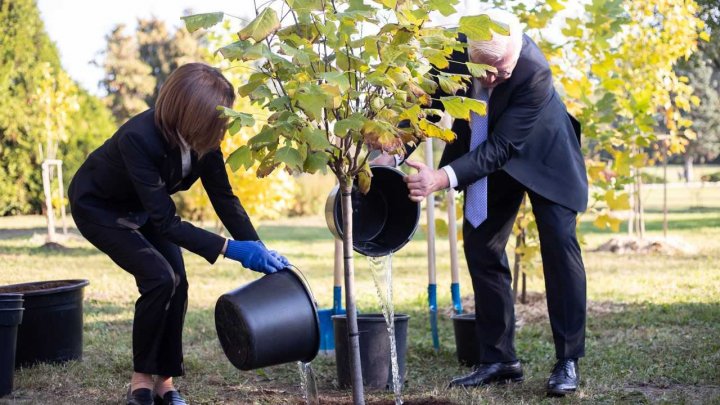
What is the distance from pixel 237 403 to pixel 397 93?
1.53 meters

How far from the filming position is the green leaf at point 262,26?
7.10 ft

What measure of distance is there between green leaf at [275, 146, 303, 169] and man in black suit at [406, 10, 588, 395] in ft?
2.95

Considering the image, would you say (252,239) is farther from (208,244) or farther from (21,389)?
(21,389)

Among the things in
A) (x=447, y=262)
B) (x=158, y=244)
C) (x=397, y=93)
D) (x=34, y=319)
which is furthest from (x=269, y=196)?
(x=397, y=93)

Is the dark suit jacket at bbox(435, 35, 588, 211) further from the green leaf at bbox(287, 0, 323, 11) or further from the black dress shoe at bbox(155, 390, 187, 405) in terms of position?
the black dress shoe at bbox(155, 390, 187, 405)

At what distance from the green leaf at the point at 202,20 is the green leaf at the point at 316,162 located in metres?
0.46

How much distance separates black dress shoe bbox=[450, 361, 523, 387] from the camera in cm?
340

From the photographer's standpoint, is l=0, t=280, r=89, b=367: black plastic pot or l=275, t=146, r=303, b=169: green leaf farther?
l=0, t=280, r=89, b=367: black plastic pot

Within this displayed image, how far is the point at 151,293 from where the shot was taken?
295 cm

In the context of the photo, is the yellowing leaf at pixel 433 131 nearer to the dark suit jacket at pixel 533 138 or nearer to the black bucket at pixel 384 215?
the black bucket at pixel 384 215

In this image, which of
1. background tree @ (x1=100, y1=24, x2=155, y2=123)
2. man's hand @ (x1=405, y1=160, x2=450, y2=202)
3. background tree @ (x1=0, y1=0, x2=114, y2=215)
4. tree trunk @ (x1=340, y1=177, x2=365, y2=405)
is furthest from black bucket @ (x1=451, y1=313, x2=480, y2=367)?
background tree @ (x1=100, y1=24, x2=155, y2=123)

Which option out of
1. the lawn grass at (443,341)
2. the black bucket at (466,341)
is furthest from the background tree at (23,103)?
the black bucket at (466,341)

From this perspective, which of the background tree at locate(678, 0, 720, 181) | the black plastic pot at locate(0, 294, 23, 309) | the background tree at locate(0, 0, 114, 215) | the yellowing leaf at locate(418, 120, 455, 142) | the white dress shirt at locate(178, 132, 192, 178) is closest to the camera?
the yellowing leaf at locate(418, 120, 455, 142)

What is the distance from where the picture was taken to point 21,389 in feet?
11.3
